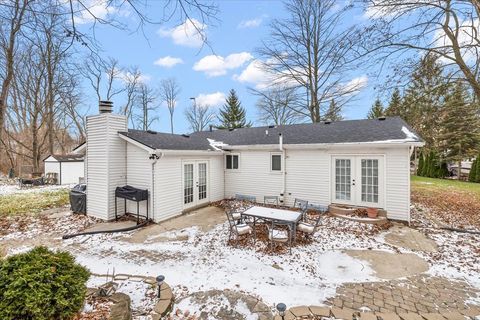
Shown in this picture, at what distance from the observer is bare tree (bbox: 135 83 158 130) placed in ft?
91.8

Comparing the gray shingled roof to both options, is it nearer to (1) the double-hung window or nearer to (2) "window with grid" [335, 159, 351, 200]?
(1) the double-hung window

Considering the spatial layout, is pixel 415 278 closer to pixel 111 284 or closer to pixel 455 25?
pixel 111 284

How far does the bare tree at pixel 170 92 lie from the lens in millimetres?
29936

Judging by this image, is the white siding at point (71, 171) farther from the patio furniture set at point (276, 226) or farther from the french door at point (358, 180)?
the french door at point (358, 180)

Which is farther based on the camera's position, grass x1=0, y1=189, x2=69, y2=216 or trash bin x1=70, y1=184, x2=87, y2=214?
grass x1=0, y1=189, x2=69, y2=216

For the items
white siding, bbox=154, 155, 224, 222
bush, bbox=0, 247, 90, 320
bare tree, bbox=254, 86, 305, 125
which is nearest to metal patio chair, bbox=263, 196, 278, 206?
white siding, bbox=154, 155, 224, 222

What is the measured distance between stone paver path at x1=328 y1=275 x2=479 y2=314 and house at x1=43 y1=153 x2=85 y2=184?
20.0 metres

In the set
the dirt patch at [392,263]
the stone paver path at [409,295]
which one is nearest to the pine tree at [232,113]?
the dirt patch at [392,263]

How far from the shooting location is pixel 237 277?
4512 millimetres

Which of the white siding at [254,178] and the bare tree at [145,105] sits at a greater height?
the bare tree at [145,105]

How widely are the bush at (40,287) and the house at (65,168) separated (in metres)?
17.9

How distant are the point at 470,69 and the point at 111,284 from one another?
12.2 metres

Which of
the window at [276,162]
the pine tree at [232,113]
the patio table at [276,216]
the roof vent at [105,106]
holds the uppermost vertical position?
the pine tree at [232,113]

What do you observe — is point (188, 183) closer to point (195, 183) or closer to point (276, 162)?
point (195, 183)
